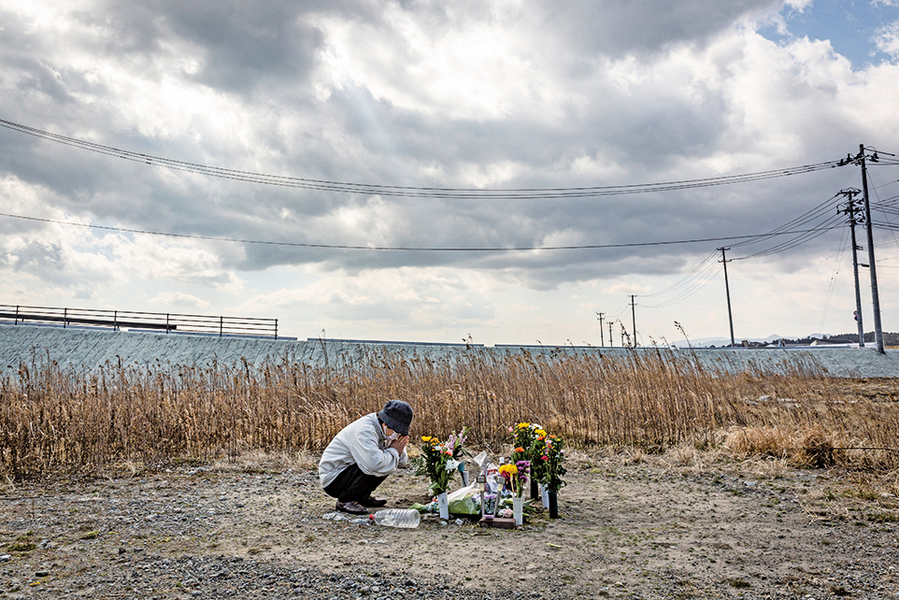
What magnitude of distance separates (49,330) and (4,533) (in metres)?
24.2

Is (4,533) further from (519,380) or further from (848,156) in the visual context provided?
(848,156)

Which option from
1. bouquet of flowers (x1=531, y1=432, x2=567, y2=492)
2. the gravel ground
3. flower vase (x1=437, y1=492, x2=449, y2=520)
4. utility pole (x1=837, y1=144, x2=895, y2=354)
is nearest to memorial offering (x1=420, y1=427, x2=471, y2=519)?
flower vase (x1=437, y1=492, x2=449, y2=520)

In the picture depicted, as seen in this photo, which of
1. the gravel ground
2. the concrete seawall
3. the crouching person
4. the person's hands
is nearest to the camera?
the gravel ground

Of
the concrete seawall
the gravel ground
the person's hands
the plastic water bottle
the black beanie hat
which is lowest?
the gravel ground

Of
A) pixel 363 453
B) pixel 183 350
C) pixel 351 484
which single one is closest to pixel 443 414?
pixel 351 484

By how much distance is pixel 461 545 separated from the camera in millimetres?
4406

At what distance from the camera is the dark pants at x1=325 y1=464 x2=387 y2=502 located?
5254mm

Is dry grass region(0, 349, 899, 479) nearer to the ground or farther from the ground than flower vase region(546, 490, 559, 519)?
farther from the ground

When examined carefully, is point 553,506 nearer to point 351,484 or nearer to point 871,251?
point 351,484

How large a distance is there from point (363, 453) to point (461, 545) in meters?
1.20

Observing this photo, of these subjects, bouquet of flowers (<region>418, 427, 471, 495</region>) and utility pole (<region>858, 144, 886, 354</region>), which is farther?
utility pole (<region>858, 144, 886, 354</region>)

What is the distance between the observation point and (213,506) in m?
5.76

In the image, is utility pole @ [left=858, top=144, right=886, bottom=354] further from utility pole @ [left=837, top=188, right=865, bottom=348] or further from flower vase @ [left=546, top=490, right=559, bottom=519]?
flower vase @ [left=546, top=490, right=559, bottom=519]

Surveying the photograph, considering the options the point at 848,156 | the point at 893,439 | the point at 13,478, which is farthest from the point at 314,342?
the point at 848,156
